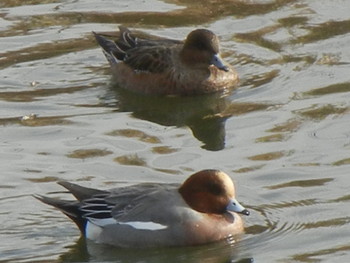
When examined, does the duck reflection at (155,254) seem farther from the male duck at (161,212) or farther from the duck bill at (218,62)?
the duck bill at (218,62)

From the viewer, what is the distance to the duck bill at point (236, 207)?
37.0ft

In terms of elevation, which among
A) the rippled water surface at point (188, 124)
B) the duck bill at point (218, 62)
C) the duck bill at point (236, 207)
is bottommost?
the rippled water surface at point (188, 124)

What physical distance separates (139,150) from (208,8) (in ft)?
A: 15.3

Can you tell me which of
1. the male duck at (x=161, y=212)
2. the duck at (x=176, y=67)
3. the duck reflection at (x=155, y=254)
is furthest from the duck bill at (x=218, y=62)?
the duck reflection at (x=155, y=254)

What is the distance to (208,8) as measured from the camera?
1761 cm

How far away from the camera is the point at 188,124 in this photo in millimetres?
14281

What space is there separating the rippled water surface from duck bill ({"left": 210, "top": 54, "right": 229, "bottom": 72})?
256 millimetres

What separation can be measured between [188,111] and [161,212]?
349 cm

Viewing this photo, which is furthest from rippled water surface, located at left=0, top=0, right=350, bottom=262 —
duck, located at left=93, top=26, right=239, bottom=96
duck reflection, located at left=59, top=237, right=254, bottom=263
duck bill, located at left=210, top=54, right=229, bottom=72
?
duck bill, located at left=210, top=54, right=229, bottom=72

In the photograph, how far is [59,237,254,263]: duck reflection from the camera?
437 inches

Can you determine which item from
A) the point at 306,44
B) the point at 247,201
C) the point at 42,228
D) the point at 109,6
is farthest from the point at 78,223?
the point at 109,6

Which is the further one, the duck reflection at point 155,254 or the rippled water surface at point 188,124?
the rippled water surface at point 188,124

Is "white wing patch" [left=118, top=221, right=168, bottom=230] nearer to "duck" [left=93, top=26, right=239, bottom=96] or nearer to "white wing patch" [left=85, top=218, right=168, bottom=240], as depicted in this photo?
"white wing patch" [left=85, top=218, right=168, bottom=240]

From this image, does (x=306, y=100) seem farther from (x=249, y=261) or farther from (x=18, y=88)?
(x=249, y=261)
